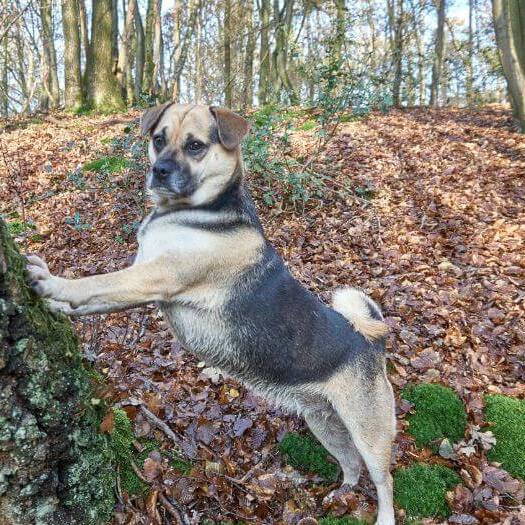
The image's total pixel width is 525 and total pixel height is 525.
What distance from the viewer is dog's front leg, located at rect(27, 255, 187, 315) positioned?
281 centimetres

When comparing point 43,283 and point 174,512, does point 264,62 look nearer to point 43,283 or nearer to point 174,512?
point 43,283

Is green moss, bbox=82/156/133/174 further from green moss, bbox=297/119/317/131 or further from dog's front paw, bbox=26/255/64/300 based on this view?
dog's front paw, bbox=26/255/64/300

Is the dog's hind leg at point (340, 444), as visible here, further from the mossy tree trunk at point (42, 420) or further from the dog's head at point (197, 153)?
the dog's head at point (197, 153)

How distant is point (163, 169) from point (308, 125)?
35.9 ft

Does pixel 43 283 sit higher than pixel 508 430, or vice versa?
pixel 43 283

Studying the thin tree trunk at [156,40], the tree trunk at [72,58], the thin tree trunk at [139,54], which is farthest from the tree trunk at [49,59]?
the thin tree trunk at [156,40]

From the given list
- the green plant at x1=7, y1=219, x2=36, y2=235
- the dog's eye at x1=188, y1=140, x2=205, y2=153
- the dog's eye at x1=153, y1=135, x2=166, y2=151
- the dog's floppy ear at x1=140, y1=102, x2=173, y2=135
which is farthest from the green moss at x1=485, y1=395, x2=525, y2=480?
the green plant at x1=7, y1=219, x2=36, y2=235

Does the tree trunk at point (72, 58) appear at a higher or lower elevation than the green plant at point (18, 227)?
higher

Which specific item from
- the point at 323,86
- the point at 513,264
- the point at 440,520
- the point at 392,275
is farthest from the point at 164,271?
the point at 323,86

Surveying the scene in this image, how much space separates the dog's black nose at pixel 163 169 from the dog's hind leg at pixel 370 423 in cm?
209

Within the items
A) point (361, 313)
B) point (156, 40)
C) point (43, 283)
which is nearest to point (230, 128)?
point (43, 283)

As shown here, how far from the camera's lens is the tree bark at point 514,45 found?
12.5 meters

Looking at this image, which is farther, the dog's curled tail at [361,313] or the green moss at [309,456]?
the green moss at [309,456]

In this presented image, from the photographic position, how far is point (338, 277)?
24.1 feet
